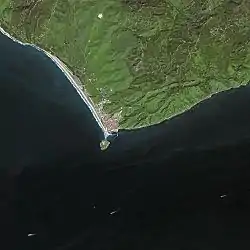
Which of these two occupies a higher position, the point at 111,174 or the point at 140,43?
the point at 140,43

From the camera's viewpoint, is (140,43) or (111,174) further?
(140,43)

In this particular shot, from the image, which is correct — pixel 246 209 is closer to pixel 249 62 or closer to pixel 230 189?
pixel 230 189

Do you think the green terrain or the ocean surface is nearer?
the ocean surface

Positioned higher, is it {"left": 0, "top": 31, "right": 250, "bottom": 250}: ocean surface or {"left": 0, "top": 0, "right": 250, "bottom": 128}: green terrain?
{"left": 0, "top": 0, "right": 250, "bottom": 128}: green terrain

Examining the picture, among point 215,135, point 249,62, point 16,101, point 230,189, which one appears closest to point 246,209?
point 230,189
